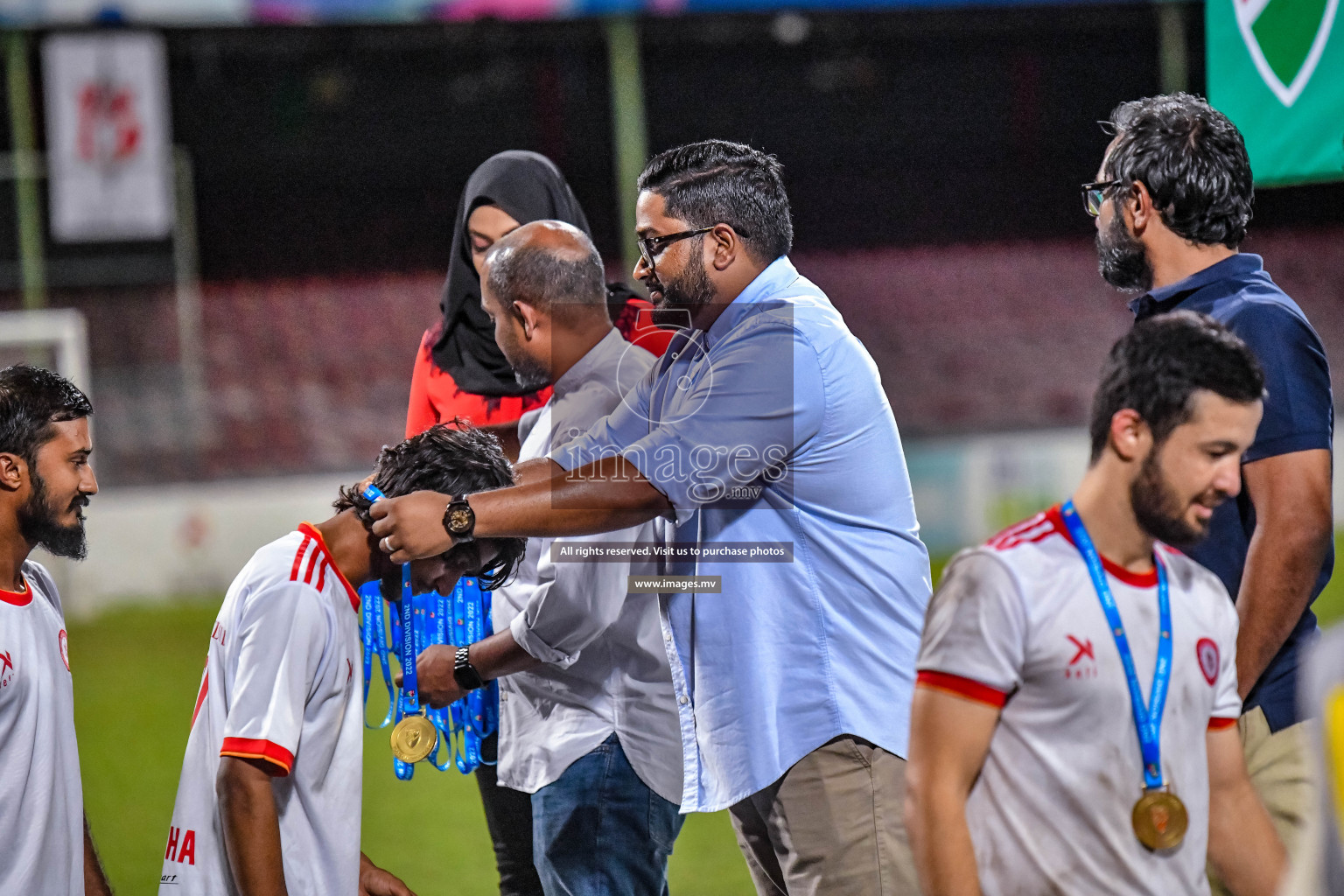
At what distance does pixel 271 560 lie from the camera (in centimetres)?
226

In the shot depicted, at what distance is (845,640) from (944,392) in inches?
595

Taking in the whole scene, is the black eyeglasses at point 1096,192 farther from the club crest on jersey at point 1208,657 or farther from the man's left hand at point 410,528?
the man's left hand at point 410,528

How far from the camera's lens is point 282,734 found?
2123mm

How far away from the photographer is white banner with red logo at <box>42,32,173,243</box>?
13531 mm

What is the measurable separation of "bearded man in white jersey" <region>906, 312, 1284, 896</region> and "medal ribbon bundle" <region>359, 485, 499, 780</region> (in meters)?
1.49

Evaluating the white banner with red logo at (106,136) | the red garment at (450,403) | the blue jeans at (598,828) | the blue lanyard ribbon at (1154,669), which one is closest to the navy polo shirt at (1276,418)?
the blue lanyard ribbon at (1154,669)

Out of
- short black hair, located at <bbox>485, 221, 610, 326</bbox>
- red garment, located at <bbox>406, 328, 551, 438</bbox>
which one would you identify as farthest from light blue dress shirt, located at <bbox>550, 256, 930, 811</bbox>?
red garment, located at <bbox>406, 328, 551, 438</bbox>

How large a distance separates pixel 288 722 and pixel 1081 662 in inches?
47.3

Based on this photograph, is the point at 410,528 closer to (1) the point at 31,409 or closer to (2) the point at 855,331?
(1) the point at 31,409

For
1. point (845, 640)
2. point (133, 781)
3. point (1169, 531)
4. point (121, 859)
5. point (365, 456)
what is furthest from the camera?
point (365, 456)

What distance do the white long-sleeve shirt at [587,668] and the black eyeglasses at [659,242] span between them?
1.24 feet

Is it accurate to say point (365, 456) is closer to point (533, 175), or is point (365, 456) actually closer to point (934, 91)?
point (934, 91)

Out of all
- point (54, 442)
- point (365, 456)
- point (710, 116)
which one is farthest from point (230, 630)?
point (710, 116)

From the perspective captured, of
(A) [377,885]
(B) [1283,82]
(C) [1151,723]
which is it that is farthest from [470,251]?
(C) [1151,723]
